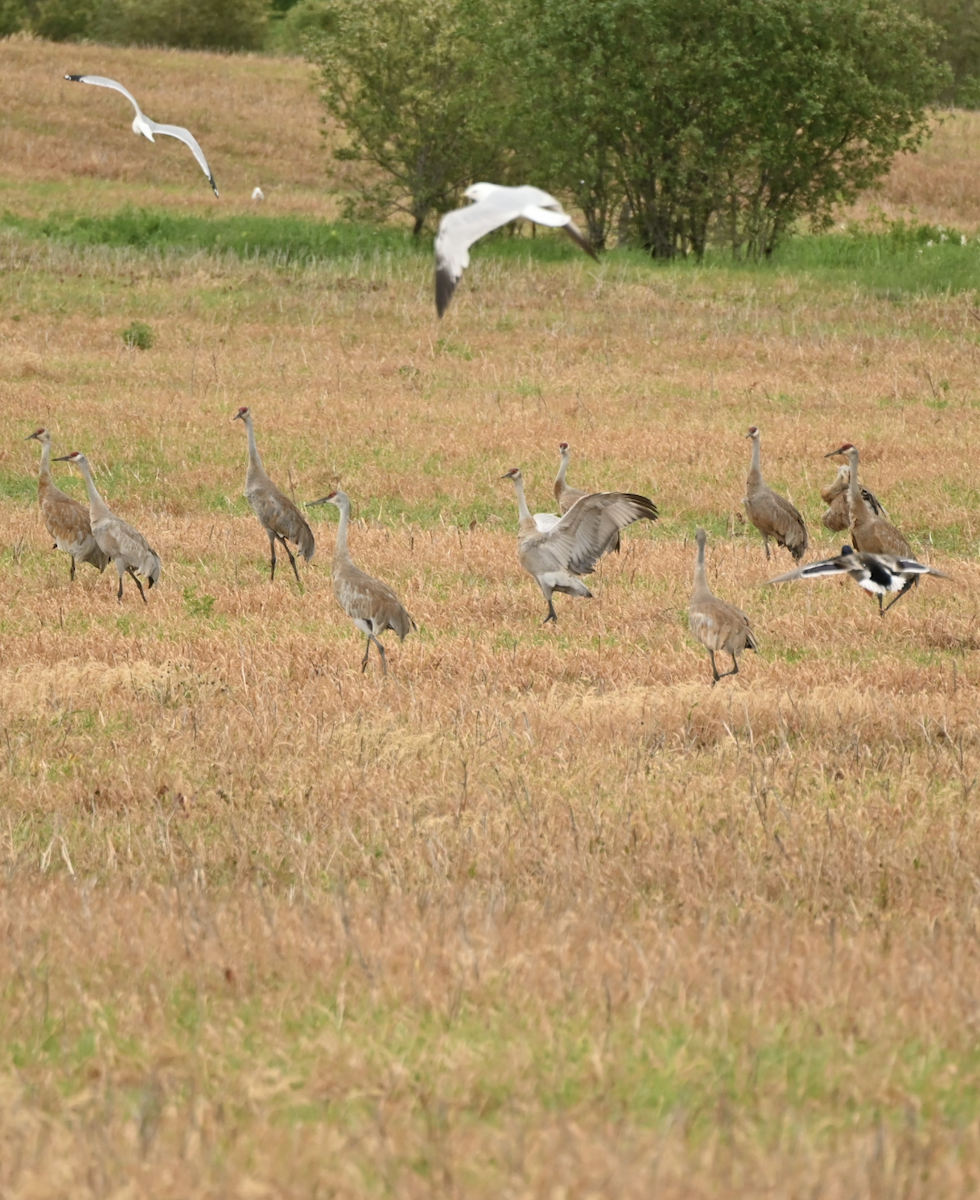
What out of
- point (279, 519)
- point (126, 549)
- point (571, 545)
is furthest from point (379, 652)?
point (279, 519)

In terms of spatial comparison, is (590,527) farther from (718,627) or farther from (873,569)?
(873,569)

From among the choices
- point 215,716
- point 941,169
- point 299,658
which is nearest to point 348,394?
point 299,658

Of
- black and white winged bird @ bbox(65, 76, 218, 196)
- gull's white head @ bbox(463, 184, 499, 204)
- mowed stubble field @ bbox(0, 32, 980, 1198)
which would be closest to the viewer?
mowed stubble field @ bbox(0, 32, 980, 1198)

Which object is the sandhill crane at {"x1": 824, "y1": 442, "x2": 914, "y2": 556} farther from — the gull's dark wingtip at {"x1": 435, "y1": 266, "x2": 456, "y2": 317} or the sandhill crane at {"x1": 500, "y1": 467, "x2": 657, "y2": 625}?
the gull's dark wingtip at {"x1": 435, "y1": 266, "x2": 456, "y2": 317}

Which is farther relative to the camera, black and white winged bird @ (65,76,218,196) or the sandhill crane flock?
black and white winged bird @ (65,76,218,196)

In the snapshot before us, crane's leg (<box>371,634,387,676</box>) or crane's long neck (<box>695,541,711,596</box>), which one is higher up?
crane's long neck (<box>695,541,711,596</box>)

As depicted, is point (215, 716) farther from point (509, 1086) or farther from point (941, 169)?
point (941, 169)

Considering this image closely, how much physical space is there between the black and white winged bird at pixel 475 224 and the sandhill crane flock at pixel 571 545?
1.89m

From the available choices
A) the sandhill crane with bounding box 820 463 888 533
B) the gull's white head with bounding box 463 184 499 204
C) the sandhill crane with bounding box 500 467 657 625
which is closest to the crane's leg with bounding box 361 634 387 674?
the sandhill crane with bounding box 500 467 657 625

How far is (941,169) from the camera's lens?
49.5 metres

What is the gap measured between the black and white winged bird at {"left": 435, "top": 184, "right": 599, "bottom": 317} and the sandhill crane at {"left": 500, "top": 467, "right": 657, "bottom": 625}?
95.0 inches

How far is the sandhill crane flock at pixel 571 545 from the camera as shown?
865 centimetres

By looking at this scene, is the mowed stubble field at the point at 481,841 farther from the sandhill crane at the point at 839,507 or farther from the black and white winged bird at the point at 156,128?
the black and white winged bird at the point at 156,128

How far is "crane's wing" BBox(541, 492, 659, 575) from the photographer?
33.7 ft
